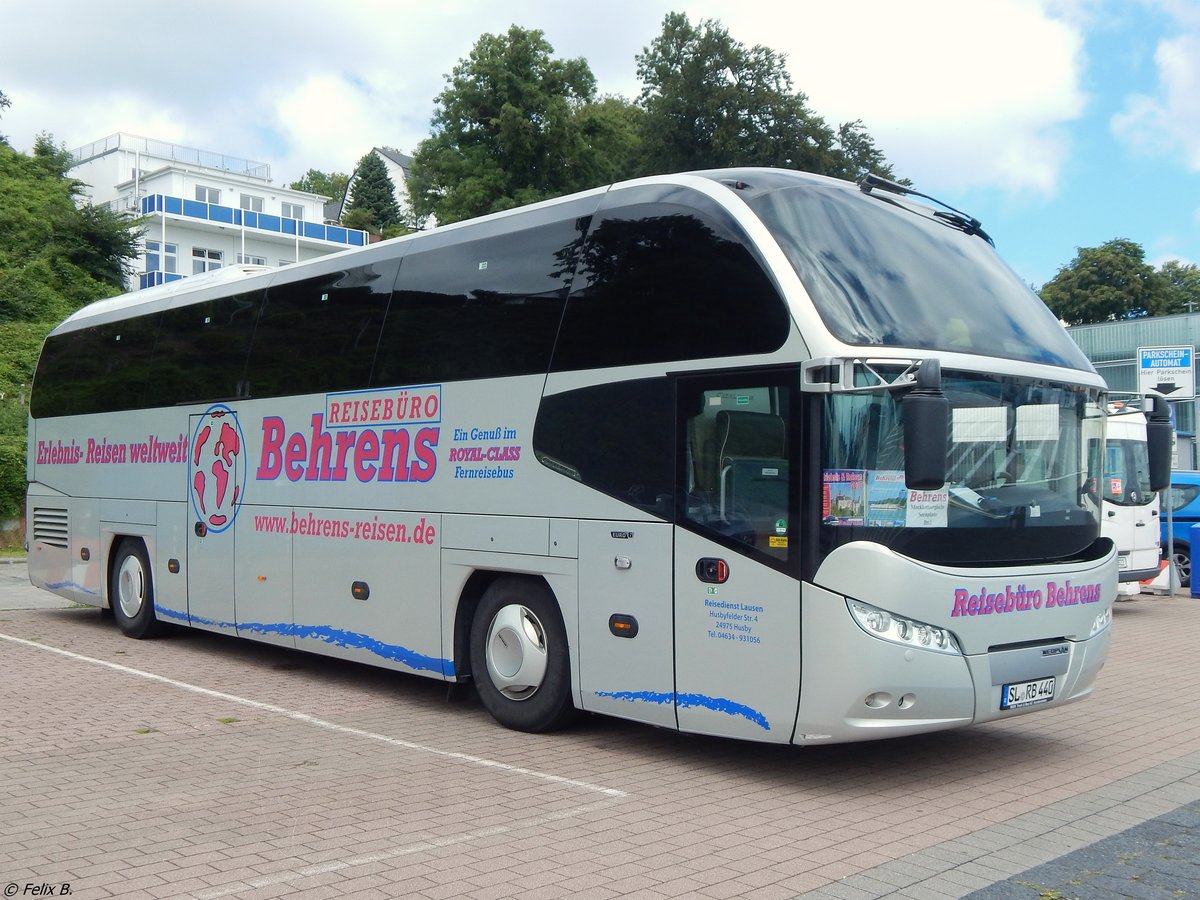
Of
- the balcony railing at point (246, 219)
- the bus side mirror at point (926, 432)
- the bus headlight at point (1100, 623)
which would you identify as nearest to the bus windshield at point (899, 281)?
the bus side mirror at point (926, 432)

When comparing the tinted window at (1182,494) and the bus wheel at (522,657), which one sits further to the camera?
the tinted window at (1182,494)

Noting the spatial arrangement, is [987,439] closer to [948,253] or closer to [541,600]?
[948,253]

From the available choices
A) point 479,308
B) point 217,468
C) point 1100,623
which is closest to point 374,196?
point 217,468

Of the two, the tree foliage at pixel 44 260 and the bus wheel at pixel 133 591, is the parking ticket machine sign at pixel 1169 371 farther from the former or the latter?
the tree foliage at pixel 44 260

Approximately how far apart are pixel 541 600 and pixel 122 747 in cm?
300

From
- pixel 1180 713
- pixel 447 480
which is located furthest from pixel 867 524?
pixel 1180 713

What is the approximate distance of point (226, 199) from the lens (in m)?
72.5

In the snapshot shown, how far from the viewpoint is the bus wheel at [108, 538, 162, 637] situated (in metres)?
13.4

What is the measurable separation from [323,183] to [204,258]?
174 ft

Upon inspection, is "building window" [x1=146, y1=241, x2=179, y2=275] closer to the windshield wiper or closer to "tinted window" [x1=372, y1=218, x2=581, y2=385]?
"tinted window" [x1=372, y1=218, x2=581, y2=385]

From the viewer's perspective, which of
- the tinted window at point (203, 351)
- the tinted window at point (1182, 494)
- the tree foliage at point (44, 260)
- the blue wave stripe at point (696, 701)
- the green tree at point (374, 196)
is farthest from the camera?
the green tree at point (374, 196)

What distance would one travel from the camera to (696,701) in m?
7.20

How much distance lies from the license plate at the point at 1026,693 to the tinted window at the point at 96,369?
9.97m

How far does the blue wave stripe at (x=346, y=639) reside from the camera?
9266 millimetres
